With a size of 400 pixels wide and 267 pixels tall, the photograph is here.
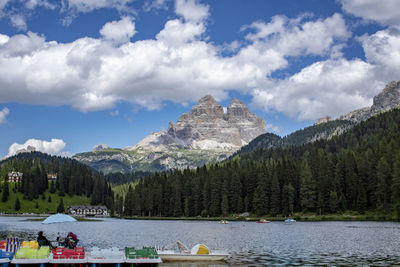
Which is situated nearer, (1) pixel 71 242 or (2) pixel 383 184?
(1) pixel 71 242

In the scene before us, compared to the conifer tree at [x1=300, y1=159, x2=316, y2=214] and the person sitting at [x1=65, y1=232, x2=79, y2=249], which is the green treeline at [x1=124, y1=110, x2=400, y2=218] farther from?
the person sitting at [x1=65, y1=232, x2=79, y2=249]

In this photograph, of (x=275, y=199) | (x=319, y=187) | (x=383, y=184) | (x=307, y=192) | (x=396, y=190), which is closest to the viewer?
(x=396, y=190)

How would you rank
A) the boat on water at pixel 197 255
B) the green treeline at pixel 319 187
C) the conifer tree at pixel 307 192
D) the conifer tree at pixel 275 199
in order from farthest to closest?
the conifer tree at pixel 275 199, the conifer tree at pixel 307 192, the green treeline at pixel 319 187, the boat on water at pixel 197 255

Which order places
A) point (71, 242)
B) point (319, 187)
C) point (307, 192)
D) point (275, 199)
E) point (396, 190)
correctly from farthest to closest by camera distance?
point (275, 199)
point (307, 192)
point (319, 187)
point (396, 190)
point (71, 242)

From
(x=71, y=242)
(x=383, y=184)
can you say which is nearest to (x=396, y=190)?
(x=383, y=184)

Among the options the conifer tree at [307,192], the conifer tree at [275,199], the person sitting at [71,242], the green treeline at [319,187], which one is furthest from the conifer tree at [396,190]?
the person sitting at [71,242]

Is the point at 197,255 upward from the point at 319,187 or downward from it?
downward

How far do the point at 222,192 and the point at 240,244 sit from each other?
118243 mm

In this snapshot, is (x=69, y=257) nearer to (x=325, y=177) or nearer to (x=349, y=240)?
(x=349, y=240)

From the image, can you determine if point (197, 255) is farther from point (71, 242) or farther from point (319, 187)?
point (319, 187)

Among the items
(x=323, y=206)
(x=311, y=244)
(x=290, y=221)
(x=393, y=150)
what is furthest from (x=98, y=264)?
(x=393, y=150)

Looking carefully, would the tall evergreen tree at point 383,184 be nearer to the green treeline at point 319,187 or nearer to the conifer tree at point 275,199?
the green treeline at point 319,187

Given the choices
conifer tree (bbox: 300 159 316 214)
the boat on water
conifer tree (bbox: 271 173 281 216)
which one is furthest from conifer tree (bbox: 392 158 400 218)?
the boat on water

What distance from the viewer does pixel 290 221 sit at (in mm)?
152500
